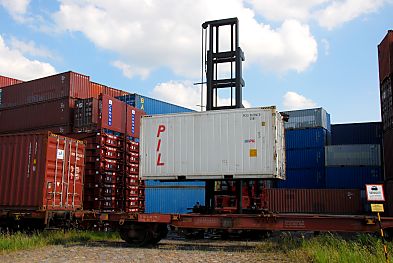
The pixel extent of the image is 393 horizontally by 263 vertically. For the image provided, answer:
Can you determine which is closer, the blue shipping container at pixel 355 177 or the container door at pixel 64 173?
the container door at pixel 64 173

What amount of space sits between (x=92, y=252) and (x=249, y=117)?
20.7ft

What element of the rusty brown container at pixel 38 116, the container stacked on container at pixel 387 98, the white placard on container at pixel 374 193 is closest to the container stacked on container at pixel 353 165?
the container stacked on container at pixel 387 98

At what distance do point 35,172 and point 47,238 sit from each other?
2327mm

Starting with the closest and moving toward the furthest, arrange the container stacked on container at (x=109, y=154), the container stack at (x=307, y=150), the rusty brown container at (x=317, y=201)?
the container stacked on container at (x=109, y=154) < the rusty brown container at (x=317, y=201) < the container stack at (x=307, y=150)

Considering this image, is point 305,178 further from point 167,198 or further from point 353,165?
point 167,198

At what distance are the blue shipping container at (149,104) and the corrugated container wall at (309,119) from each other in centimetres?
2040

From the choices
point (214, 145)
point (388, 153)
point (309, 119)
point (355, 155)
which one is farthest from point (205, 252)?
point (309, 119)

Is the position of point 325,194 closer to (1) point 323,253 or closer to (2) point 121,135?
(2) point 121,135

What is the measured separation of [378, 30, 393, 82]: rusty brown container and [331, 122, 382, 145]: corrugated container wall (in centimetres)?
1820

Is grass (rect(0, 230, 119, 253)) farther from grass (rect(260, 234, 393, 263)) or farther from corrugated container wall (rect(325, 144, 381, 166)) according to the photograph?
corrugated container wall (rect(325, 144, 381, 166))

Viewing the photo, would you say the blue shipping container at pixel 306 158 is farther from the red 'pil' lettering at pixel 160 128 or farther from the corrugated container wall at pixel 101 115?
the red 'pil' lettering at pixel 160 128

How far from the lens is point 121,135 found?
61.3ft

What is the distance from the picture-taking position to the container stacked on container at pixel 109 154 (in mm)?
17312

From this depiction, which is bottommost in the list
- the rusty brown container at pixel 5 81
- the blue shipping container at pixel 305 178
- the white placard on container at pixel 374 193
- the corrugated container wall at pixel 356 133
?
the white placard on container at pixel 374 193
